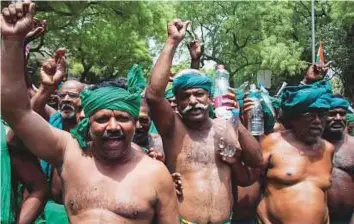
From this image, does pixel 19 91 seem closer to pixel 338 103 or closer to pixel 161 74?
pixel 161 74

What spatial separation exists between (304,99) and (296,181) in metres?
0.66

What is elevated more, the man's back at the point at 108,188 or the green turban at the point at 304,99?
the green turban at the point at 304,99

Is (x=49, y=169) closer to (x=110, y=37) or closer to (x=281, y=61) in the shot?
(x=110, y=37)

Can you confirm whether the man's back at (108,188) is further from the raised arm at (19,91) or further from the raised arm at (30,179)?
the raised arm at (30,179)

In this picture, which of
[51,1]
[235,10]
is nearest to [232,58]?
[235,10]

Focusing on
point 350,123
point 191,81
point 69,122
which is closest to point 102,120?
point 191,81

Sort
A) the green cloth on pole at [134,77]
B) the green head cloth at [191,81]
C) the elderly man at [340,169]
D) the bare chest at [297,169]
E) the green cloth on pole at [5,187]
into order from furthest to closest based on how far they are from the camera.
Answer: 1. the elderly man at [340,169]
2. the bare chest at [297,169]
3. the green cloth on pole at [134,77]
4. the green head cloth at [191,81]
5. the green cloth on pole at [5,187]

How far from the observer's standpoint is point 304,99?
482 cm

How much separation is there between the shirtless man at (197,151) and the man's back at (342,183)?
1465 millimetres

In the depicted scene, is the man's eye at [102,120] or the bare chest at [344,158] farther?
the bare chest at [344,158]

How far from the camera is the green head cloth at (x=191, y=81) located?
14.1 ft

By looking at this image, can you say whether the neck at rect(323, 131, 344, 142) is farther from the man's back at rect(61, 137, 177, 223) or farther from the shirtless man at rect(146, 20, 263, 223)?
the man's back at rect(61, 137, 177, 223)

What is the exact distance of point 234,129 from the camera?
14.3ft

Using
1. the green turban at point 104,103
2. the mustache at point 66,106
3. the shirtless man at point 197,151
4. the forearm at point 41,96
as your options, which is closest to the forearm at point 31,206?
the forearm at point 41,96
